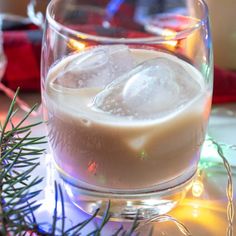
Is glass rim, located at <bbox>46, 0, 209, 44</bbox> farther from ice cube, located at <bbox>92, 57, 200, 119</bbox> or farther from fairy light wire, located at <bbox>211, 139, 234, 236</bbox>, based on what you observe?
fairy light wire, located at <bbox>211, 139, 234, 236</bbox>

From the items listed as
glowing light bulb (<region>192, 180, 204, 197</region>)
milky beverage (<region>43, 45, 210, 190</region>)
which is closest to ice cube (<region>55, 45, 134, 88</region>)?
milky beverage (<region>43, 45, 210, 190</region>)

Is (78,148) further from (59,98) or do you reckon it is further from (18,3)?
(18,3)

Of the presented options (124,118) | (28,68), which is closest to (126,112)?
(124,118)

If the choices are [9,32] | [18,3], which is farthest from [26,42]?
[18,3]

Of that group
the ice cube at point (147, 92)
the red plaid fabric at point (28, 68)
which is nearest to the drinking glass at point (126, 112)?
the ice cube at point (147, 92)

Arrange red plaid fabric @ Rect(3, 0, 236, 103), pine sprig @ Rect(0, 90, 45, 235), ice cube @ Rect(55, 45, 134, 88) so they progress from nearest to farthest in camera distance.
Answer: pine sprig @ Rect(0, 90, 45, 235)
ice cube @ Rect(55, 45, 134, 88)
red plaid fabric @ Rect(3, 0, 236, 103)
